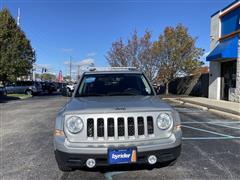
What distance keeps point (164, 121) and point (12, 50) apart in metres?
25.6

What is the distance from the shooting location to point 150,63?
100 ft

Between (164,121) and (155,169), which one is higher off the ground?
(164,121)

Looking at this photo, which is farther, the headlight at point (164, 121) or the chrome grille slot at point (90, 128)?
the headlight at point (164, 121)

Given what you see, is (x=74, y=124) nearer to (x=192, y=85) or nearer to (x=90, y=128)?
(x=90, y=128)

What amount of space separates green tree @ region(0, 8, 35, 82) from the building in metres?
17.7

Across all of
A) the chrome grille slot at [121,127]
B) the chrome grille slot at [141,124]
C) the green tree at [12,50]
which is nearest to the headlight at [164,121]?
the chrome grille slot at [141,124]

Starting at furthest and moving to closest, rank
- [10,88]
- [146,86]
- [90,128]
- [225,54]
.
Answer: [10,88] → [225,54] → [146,86] → [90,128]

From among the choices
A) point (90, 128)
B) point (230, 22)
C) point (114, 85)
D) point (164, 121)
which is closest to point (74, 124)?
point (90, 128)

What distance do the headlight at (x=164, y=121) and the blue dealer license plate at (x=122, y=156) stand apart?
535 mm

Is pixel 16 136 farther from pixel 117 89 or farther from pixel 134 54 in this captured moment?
pixel 134 54

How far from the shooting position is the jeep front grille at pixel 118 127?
13.2ft

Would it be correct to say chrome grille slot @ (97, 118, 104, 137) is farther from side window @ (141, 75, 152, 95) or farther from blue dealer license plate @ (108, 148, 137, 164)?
side window @ (141, 75, 152, 95)

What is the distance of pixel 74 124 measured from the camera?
4117mm

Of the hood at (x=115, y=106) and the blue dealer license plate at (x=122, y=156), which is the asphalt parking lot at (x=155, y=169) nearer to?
the blue dealer license plate at (x=122, y=156)
